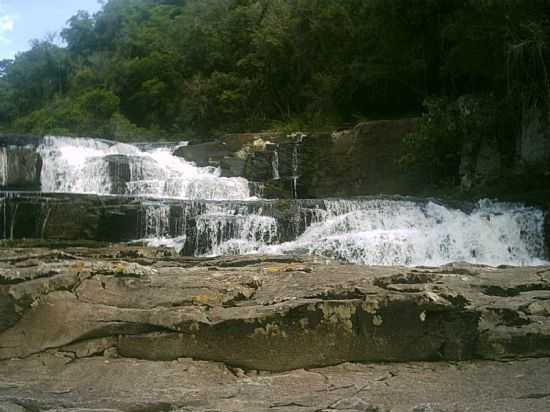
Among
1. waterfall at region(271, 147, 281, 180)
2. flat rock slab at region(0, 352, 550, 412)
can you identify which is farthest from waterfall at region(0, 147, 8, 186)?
flat rock slab at region(0, 352, 550, 412)

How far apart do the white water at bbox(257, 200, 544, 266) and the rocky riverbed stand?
6.00 metres

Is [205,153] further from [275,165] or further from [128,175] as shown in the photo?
[128,175]

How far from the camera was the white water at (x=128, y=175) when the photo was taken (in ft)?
59.6

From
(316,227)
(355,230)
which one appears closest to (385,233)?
(355,230)

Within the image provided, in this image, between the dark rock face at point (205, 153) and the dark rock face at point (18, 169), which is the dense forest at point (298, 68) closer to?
the dark rock face at point (205, 153)

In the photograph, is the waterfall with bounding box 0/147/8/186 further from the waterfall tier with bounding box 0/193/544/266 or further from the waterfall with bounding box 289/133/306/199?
the waterfall with bounding box 289/133/306/199

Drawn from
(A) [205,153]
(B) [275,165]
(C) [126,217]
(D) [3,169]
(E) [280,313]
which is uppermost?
(A) [205,153]

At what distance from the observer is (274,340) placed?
4637mm

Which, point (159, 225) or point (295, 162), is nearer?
point (159, 225)

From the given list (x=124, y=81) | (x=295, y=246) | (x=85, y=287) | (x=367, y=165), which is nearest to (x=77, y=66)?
(x=124, y=81)

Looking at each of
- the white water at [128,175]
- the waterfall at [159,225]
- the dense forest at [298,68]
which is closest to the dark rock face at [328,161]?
the white water at [128,175]

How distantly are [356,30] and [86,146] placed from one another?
32.6 feet

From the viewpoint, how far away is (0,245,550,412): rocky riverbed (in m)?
3.98

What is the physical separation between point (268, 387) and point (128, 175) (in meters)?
15.5
